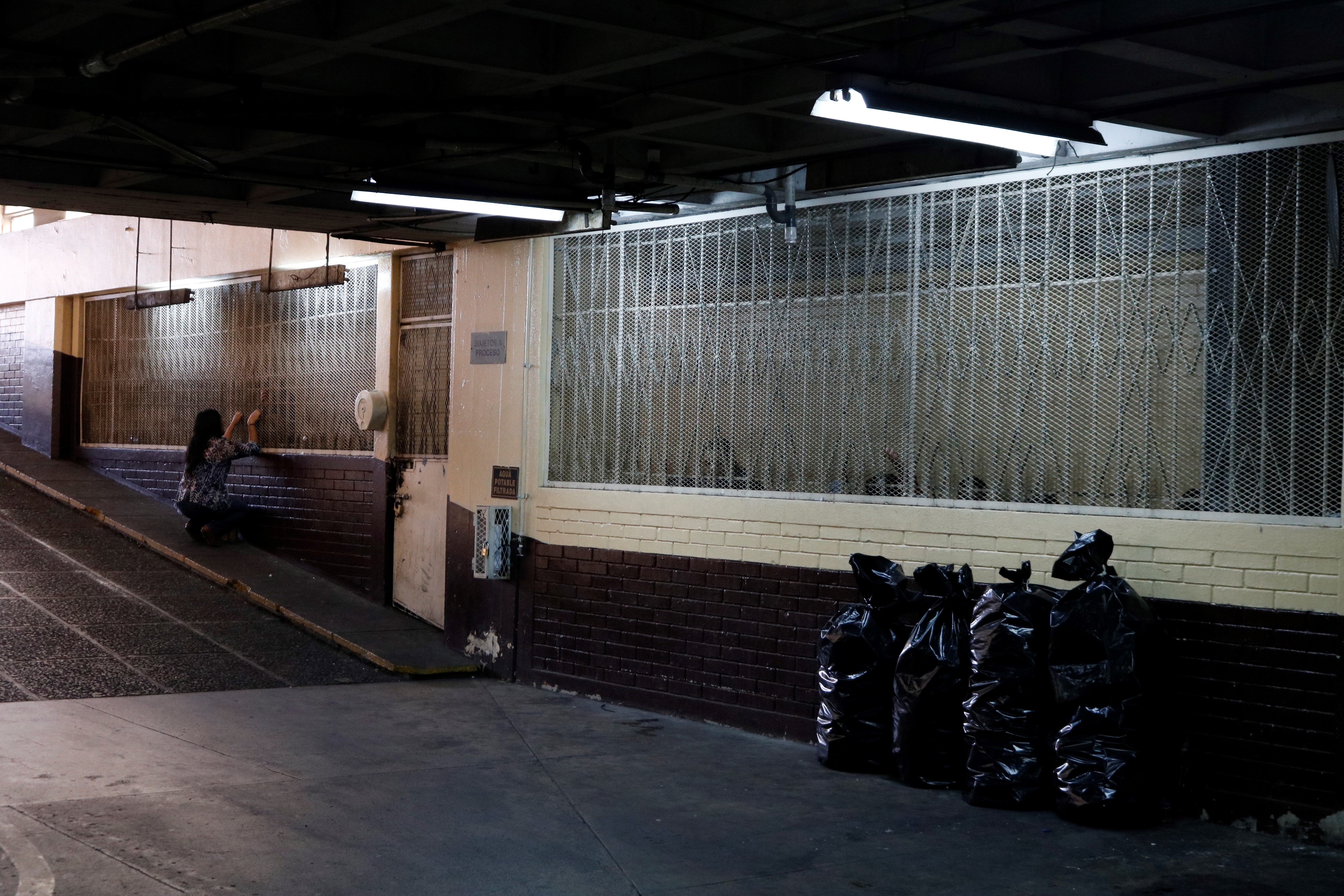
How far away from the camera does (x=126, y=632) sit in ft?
31.5

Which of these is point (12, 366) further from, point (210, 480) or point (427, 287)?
point (427, 287)

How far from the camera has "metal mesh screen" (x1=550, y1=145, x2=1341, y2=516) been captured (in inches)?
237

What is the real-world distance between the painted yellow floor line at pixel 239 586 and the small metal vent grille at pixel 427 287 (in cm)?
264

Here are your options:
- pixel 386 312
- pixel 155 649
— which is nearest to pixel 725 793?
pixel 155 649

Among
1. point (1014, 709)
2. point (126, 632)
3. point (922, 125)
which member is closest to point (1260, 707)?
point (1014, 709)

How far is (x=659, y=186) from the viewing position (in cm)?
791

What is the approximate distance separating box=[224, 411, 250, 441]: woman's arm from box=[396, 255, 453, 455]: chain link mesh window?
2049 millimetres

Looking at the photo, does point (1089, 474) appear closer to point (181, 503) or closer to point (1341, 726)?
point (1341, 726)

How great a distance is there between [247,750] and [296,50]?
3731mm

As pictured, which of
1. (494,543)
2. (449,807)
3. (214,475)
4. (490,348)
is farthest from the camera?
(214,475)

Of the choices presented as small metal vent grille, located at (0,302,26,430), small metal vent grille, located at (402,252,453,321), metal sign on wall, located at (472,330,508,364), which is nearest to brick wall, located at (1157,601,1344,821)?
metal sign on wall, located at (472,330,508,364)

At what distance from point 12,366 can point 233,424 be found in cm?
525

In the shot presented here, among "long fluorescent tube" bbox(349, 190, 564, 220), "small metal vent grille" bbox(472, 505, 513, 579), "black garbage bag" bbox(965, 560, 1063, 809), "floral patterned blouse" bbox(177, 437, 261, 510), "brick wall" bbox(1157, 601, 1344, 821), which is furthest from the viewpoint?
"floral patterned blouse" bbox(177, 437, 261, 510)

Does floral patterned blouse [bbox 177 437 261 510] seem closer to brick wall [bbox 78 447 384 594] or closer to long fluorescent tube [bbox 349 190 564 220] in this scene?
brick wall [bbox 78 447 384 594]
